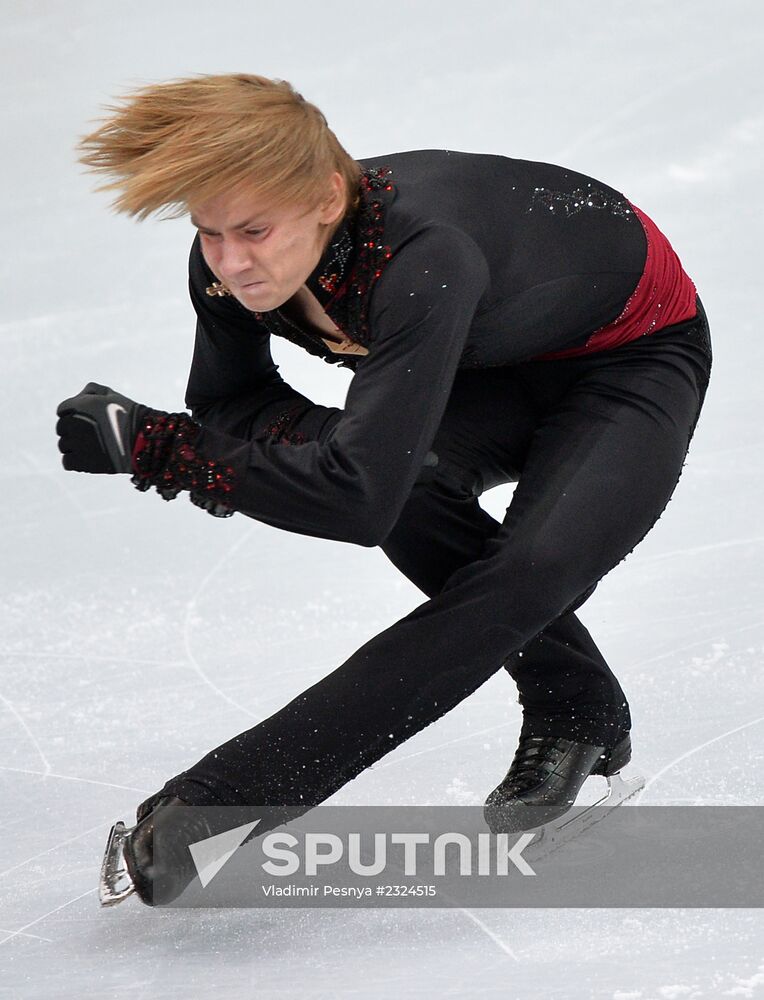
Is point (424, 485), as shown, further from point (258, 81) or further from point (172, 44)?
point (172, 44)

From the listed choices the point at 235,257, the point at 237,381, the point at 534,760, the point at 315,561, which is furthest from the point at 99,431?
the point at 315,561

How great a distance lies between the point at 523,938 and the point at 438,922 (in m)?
0.12

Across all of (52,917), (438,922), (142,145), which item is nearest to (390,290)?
(142,145)

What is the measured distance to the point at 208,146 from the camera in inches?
65.2

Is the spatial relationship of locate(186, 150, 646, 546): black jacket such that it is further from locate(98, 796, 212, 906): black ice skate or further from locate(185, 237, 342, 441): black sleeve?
locate(98, 796, 212, 906): black ice skate

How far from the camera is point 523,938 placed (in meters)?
1.73

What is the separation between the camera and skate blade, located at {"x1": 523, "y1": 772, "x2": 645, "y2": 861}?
2.04 m

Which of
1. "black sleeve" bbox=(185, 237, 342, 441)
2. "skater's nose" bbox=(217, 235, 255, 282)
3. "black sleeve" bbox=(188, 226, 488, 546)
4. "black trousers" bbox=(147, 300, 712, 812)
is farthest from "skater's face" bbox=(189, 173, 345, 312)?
"black trousers" bbox=(147, 300, 712, 812)

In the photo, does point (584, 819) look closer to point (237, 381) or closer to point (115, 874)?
point (115, 874)

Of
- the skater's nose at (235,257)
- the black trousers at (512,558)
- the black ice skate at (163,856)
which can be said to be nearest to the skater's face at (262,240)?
the skater's nose at (235,257)

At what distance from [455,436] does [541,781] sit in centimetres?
52

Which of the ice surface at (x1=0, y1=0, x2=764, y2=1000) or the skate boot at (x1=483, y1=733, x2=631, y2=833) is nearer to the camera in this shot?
the ice surface at (x1=0, y1=0, x2=764, y2=1000)

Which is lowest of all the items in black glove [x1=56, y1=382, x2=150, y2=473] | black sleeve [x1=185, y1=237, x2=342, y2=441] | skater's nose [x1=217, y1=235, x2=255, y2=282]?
black sleeve [x1=185, y1=237, x2=342, y2=441]

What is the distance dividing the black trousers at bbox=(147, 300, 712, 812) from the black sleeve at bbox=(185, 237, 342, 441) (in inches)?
8.3
